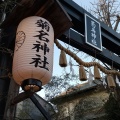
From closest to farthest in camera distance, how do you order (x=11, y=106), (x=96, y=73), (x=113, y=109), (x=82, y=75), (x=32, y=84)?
(x=32, y=84) → (x=11, y=106) → (x=82, y=75) → (x=96, y=73) → (x=113, y=109)

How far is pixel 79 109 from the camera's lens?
10.5m

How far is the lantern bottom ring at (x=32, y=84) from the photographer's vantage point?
9.05 ft

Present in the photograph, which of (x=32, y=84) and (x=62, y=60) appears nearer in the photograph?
(x=32, y=84)

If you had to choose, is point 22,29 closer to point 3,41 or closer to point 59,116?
point 3,41

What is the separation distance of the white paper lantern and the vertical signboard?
138 centimetres

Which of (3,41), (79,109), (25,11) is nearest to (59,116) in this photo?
(79,109)

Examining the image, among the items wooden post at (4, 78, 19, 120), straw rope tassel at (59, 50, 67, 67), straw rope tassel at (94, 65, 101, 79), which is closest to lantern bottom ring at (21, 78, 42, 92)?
wooden post at (4, 78, 19, 120)

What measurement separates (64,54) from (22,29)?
1.11 meters

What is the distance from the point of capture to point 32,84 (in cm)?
275

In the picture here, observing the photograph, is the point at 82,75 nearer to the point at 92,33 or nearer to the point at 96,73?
the point at 96,73

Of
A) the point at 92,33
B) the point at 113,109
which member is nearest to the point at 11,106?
the point at 92,33

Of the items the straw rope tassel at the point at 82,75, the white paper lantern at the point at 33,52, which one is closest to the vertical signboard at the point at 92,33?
→ the straw rope tassel at the point at 82,75

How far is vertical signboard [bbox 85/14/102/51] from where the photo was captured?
177 inches

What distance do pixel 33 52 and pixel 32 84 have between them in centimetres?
46
